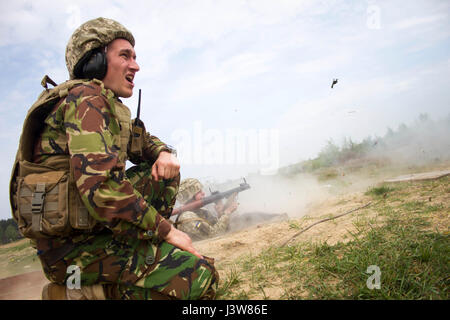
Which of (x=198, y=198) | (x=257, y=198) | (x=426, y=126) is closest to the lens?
(x=198, y=198)

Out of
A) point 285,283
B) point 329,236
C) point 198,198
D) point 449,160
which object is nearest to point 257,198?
point 198,198

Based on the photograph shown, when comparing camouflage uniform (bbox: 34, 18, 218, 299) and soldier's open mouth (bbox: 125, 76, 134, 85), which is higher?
soldier's open mouth (bbox: 125, 76, 134, 85)

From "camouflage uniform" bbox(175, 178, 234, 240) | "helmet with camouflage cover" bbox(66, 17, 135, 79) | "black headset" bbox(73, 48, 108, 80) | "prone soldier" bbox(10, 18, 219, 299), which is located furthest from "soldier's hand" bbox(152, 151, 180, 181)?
"camouflage uniform" bbox(175, 178, 234, 240)

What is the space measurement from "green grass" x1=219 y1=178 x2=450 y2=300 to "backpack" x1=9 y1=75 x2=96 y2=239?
1.12 meters

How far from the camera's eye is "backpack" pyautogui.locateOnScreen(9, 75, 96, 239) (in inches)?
59.6

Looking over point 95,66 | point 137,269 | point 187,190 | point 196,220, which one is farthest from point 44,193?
point 187,190

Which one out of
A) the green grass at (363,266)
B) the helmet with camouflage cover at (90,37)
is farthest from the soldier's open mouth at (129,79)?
the green grass at (363,266)

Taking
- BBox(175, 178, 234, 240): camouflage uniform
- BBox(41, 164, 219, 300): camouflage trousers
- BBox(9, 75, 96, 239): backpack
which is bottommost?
BBox(175, 178, 234, 240): camouflage uniform

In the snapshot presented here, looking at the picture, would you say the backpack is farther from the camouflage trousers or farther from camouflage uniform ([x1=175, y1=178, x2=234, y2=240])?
camouflage uniform ([x1=175, y1=178, x2=234, y2=240])

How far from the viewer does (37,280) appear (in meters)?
3.12

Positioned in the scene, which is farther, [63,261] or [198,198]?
[198,198]
